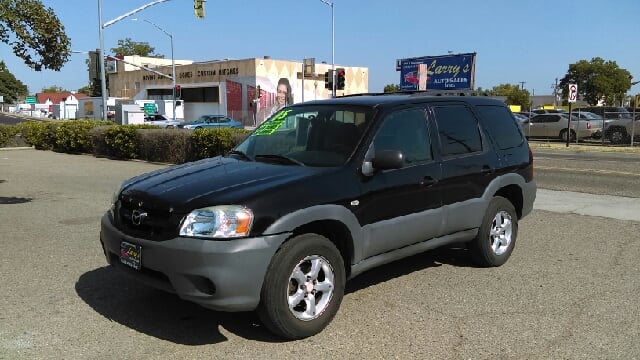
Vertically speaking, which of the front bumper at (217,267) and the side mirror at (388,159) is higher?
the side mirror at (388,159)

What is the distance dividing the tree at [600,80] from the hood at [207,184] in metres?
97.0

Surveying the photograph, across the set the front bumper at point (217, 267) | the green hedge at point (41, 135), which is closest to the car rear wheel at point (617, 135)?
the green hedge at point (41, 135)

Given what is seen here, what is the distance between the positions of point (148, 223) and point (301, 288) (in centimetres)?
115

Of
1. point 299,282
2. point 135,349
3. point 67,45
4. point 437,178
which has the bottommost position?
point 135,349

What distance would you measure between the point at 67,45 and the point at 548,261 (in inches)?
328

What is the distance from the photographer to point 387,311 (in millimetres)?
4488

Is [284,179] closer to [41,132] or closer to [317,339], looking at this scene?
[317,339]

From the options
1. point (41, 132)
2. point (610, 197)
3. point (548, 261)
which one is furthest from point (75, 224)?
point (41, 132)

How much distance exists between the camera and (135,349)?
3787mm

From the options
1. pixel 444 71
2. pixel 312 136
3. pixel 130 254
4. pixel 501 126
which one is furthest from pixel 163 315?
pixel 444 71

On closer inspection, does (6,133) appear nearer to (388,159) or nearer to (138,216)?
(138,216)

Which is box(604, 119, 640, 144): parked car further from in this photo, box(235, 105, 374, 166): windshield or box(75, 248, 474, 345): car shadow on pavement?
box(235, 105, 374, 166): windshield

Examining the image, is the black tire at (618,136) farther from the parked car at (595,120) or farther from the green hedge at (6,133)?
the green hedge at (6,133)

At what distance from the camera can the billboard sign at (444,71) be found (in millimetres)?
41969
